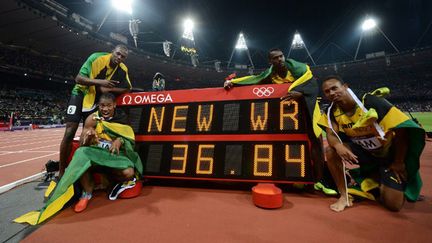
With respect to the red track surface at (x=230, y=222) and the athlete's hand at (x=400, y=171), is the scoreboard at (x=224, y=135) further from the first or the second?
the athlete's hand at (x=400, y=171)

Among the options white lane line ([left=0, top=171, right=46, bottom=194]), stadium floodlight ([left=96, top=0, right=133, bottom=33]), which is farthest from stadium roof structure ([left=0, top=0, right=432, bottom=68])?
white lane line ([left=0, top=171, right=46, bottom=194])

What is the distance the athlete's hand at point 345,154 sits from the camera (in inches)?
78.3

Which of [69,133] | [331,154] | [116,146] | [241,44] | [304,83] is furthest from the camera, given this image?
[241,44]

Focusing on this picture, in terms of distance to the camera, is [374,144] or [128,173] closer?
[374,144]

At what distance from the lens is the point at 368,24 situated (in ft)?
76.9

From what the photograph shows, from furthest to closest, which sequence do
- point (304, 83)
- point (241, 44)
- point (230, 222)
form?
point (241, 44), point (304, 83), point (230, 222)

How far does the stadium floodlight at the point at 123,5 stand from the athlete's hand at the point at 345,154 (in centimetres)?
2219

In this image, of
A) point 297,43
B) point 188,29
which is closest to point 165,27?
point 188,29

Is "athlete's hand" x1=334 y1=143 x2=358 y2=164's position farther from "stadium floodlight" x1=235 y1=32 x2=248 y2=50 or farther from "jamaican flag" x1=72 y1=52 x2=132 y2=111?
"stadium floodlight" x1=235 y1=32 x2=248 y2=50

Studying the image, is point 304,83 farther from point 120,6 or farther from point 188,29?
point 188,29

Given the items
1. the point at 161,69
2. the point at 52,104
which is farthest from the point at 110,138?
the point at 52,104

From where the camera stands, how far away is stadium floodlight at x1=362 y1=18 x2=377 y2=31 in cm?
2278

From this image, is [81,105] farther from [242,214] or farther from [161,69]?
[161,69]

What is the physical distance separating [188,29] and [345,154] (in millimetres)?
26510
